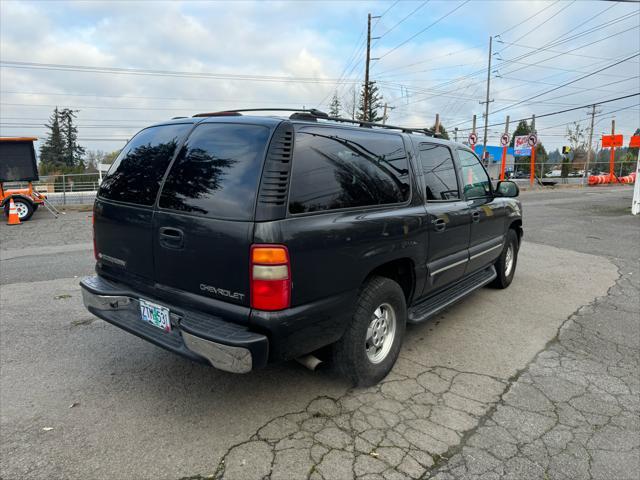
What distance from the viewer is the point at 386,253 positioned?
317 centimetres

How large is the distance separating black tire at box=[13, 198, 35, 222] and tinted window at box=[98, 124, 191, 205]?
1133 cm

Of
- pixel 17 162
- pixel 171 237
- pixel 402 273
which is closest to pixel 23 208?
pixel 17 162

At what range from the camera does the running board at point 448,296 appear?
371 cm

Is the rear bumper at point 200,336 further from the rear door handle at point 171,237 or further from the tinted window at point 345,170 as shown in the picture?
the tinted window at point 345,170

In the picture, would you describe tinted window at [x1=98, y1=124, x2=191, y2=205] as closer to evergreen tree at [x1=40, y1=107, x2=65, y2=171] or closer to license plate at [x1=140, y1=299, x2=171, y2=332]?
license plate at [x1=140, y1=299, x2=171, y2=332]

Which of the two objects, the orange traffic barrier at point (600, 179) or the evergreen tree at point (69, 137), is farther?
the evergreen tree at point (69, 137)

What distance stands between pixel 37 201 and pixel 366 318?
13778mm

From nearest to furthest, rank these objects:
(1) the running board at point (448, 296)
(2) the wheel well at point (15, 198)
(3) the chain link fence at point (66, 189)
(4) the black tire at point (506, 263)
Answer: (1) the running board at point (448, 296)
(4) the black tire at point (506, 263)
(2) the wheel well at point (15, 198)
(3) the chain link fence at point (66, 189)

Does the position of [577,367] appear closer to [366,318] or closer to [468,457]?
A: [468,457]

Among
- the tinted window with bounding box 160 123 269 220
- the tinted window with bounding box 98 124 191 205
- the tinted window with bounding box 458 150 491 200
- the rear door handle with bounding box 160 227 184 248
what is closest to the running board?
the tinted window with bounding box 458 150 491 200

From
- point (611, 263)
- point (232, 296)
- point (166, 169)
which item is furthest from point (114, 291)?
point (611, 263)

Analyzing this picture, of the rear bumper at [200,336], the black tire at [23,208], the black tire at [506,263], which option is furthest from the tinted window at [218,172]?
the black tire at [23,208]

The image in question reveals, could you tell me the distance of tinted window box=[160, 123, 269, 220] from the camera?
2570mm

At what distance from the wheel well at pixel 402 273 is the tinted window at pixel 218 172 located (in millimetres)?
1232
